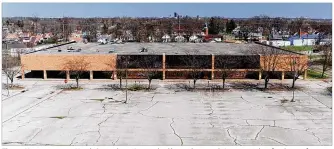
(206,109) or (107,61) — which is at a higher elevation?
(107,61)

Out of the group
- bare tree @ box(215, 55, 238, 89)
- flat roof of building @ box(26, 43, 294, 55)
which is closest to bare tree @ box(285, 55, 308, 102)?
flat roof of building @ box(26, 43, 294, 55)

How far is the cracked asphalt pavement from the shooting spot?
61.9 ft

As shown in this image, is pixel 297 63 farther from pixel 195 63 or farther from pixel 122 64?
pixel 122 64

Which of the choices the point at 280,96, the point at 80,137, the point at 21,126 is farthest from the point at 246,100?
the point at 21,126

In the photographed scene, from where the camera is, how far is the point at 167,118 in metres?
22.7

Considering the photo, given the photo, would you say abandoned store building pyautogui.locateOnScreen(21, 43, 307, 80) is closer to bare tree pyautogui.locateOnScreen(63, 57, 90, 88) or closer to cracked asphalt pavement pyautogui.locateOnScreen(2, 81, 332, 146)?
bare tree pyautogui.locateOnScreen(63, 57, 90, 88)

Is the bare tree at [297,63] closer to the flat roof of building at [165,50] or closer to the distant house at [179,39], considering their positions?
the flat roof of building at [165,50]

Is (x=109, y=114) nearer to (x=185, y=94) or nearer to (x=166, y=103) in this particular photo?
(x=166, y=103)

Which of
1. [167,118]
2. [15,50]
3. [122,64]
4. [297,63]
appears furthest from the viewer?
[15,50]

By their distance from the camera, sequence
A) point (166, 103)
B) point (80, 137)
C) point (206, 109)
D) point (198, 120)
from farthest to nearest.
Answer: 1. point (166, 103)
2. point (206, 109)
3. point (198, 120)
4. point (80, 137)

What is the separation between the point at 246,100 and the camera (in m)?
27.9

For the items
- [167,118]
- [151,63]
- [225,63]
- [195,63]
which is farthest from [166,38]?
[167,118]

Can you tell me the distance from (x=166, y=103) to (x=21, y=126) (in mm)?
10197

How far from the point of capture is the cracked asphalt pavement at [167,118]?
18859 mm
